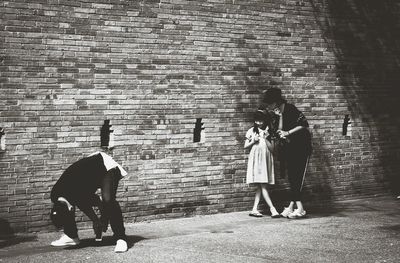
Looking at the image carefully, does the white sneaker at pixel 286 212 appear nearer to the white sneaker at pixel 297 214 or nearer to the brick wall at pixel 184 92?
the white sneaker at pixel 297 214

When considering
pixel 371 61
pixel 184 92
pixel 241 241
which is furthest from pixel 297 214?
pixel 371 61

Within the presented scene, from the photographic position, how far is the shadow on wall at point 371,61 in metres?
11.5

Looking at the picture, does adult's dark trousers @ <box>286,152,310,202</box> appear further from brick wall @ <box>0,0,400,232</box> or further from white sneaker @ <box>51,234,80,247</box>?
white sneaker @ <box>51,234,80,247</box>

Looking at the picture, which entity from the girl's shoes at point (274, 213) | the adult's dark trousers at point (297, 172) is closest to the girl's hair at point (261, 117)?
the adult's dark trousers at point (297, 172)

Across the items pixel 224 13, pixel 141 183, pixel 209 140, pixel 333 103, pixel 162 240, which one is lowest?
pixel 162 240

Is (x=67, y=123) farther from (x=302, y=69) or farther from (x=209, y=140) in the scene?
(x=302, y=69)

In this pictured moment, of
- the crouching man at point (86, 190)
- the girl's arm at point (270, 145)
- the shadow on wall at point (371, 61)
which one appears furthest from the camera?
the shadow on wall at point (371, 61)

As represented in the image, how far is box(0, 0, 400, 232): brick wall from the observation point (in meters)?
8.62

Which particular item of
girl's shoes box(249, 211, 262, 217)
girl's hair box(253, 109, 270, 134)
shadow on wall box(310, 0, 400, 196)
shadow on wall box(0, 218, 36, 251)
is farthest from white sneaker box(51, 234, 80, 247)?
shadow on wall box(310, 0, 400, 196)

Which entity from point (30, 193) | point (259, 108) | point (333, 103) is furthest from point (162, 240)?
point (333, 103)

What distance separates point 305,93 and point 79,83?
4179 mm

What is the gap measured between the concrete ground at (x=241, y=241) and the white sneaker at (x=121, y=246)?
0.09 m

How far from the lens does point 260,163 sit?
9867 millimetres

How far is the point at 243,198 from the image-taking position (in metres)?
10.5
